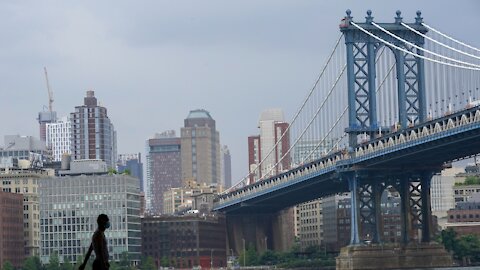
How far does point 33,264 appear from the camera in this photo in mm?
159125

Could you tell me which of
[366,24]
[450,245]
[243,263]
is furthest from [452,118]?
[243,263]

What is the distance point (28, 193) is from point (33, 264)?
25675mm

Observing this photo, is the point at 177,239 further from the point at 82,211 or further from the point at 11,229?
the point at 11,229

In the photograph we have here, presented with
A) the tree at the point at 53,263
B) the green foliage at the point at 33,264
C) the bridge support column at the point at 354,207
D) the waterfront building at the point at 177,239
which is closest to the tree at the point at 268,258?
the waterfront building at the point at 177,239

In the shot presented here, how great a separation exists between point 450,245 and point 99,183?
125 ft

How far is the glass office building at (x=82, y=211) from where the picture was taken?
16925 centimetres

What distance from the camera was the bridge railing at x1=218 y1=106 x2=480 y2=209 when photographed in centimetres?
10956

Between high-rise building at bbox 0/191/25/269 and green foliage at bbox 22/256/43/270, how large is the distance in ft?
8.52

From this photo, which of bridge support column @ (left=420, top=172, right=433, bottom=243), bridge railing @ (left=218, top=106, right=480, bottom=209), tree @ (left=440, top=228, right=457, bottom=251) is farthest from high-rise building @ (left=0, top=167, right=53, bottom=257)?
bridge support column @ (left=420, top=172, right=433, bottom=243)

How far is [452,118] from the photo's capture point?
110 m

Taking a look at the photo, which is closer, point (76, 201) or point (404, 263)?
point (404, 263)

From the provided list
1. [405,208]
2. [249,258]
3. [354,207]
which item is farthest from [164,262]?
[405,208]

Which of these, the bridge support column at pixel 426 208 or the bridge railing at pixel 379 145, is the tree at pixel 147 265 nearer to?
the bridge railing at pixel 379 145

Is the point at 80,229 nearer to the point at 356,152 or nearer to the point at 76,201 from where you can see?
the point at 76,201
